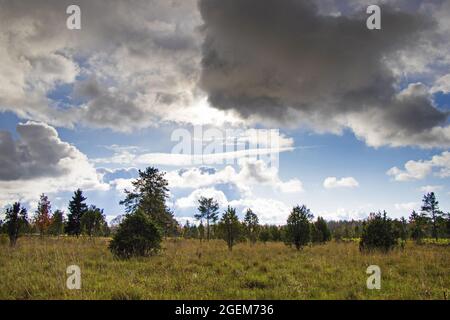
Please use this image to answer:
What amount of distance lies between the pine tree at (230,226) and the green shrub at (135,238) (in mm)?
11356

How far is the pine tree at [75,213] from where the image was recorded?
5446 cm

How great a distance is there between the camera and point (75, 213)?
181 ft

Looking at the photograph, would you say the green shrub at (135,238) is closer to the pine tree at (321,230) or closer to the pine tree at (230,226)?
the pine tree at (230,226)

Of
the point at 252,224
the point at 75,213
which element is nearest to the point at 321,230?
the point at 252,224

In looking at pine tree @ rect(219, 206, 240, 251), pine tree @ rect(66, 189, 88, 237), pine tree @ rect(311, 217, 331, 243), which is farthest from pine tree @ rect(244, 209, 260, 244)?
pine tree @ rect(66, 189, 88, 237)

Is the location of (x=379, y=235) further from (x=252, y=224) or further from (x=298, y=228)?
(x=252, y=224)

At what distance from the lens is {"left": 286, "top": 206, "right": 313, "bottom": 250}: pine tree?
2450 cm

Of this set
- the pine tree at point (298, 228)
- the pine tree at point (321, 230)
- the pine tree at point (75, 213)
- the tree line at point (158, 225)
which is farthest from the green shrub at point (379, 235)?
the pine tree at point (75, 213)

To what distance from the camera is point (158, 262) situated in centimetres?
1267

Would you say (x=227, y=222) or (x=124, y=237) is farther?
(x=227, y=222)

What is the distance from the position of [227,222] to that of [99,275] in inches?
710
